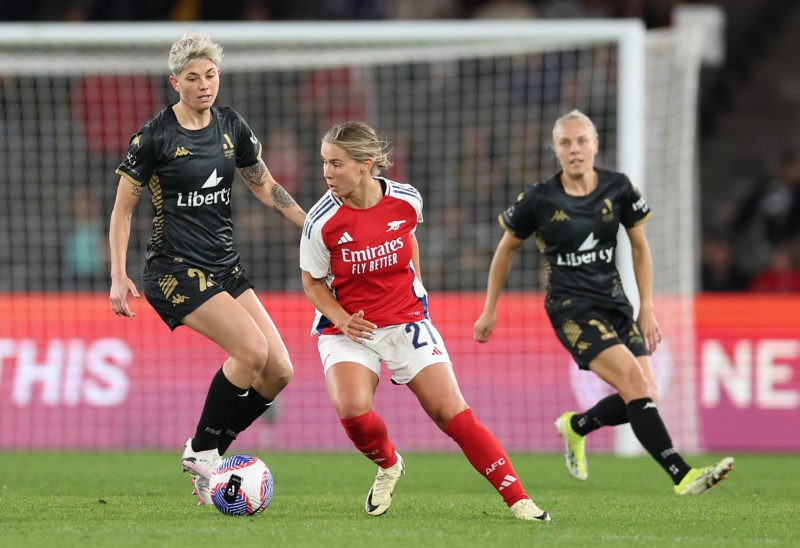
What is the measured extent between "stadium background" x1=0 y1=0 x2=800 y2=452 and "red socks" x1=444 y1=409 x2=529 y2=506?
5.37 meters

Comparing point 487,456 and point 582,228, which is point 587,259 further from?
point 487,456

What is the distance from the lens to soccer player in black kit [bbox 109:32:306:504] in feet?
22.7

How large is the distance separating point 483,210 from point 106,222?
3.85 metres

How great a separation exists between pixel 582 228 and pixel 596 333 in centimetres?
61

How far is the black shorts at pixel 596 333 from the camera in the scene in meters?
7.95

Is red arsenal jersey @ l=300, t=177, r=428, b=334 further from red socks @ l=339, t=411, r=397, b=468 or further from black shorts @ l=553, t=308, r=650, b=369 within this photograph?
black shorts @ l=553, t=308, r=650, b=369

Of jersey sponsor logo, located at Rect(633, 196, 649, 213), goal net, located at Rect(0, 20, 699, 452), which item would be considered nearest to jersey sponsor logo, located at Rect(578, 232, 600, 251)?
jersey sponsor logo, located at Rect(633, 196, 649, 213)

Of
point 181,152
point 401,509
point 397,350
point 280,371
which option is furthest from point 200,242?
point 401,509

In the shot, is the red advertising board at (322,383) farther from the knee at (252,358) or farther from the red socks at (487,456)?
the red socks at (487,456)

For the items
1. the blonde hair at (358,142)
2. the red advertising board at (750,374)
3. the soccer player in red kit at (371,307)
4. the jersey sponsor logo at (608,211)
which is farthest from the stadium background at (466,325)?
the blonde hair at (358,142)

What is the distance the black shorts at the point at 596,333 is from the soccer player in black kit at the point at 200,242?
1777mm

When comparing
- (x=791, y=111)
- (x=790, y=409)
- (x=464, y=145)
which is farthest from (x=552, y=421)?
(x=791, y=111)

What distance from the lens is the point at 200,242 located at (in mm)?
7074

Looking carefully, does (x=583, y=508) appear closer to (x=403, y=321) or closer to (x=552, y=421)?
(x=403, y=321)
